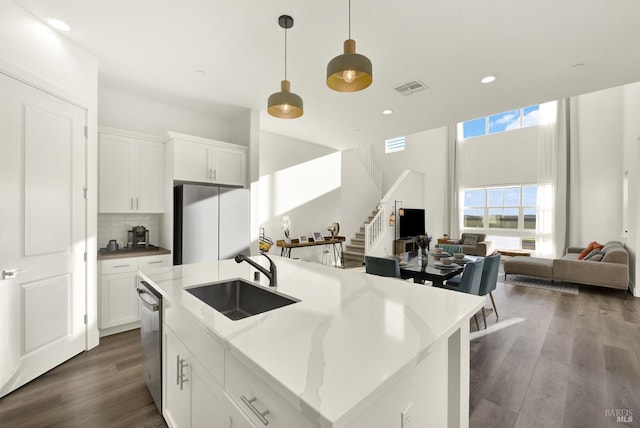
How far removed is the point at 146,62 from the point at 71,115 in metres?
0.89

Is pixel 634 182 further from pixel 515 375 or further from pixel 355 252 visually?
pixel 355 252

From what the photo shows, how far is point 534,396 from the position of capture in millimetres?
2041

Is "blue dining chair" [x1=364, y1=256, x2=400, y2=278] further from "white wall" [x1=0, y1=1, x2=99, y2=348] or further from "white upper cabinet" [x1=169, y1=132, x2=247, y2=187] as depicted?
"white wall" [x1=0, y1=1, x2=99, y2=348]

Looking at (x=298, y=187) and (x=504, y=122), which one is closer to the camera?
(x=298, y=187)

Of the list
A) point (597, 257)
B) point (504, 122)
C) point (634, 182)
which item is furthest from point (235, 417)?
point (504, 122)

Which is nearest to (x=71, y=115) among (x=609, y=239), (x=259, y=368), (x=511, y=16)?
(x=259, y=368)

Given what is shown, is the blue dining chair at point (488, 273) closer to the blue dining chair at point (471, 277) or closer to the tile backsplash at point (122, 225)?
the blue dining chair at point (471, 277)

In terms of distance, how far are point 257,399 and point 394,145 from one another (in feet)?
33.5

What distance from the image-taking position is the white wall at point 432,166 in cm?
908

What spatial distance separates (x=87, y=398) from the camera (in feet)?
6.70

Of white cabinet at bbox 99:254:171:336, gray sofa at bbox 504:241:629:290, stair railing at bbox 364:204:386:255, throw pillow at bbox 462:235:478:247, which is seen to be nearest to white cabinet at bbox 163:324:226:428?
white cabinet at bbox 99:254:171:336

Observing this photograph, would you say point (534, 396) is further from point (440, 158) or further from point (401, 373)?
point (440, 158)

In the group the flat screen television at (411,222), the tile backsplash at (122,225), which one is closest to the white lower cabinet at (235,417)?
the tile backsplash at (122,225)

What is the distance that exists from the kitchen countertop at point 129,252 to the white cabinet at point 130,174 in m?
0.48
